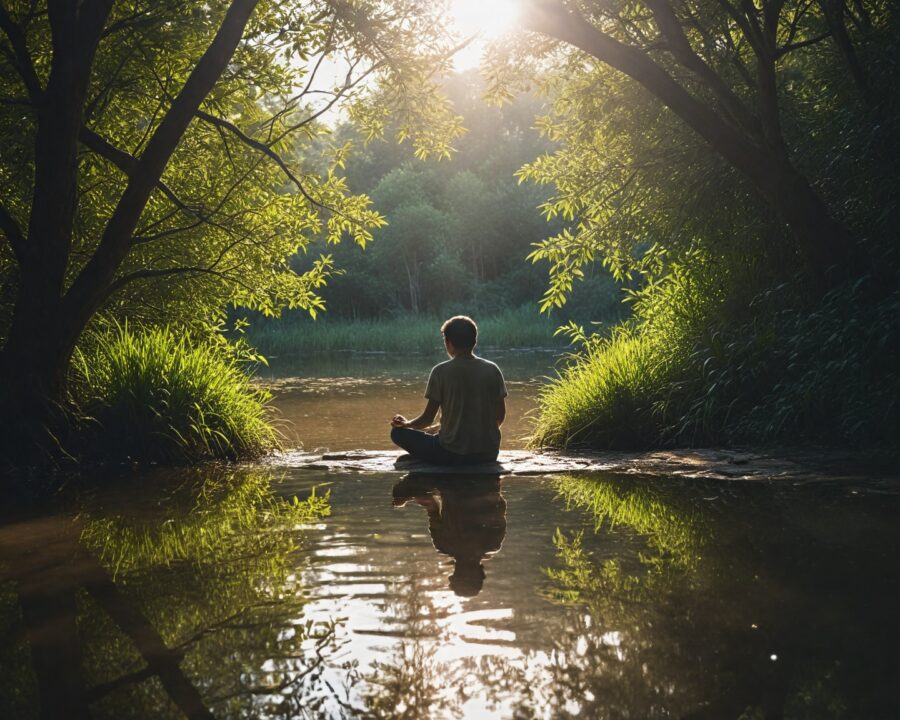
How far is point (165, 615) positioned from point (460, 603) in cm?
137

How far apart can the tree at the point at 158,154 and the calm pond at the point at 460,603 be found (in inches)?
80.4

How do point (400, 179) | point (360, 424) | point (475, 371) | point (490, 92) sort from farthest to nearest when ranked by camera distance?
point (400, 179)
point (360, 424)
point (490, 92)
point (475, 371)

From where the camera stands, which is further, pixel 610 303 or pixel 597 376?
pixel 610 303

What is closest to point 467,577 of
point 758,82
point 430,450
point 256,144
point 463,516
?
point 463,516

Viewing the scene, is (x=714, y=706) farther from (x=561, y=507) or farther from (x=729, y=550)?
(x=561, y=507)

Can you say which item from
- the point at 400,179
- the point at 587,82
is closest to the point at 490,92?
the point at 587,82

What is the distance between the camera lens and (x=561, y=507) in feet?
23.0

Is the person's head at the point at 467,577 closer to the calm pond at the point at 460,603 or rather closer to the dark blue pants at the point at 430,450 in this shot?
the calm pond at the point at 460,603

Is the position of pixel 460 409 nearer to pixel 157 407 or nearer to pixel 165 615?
pixel 157 407

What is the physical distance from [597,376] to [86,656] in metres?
7.08

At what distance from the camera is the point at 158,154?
28.9 ft

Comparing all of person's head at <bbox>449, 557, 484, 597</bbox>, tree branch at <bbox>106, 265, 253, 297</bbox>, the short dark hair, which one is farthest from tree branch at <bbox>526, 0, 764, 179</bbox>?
person's head at <bbox>449, 557, 484, 597</bbox>

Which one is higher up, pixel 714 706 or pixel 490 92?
pixel 490 92

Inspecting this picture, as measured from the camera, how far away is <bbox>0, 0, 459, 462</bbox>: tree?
860 centimetres
